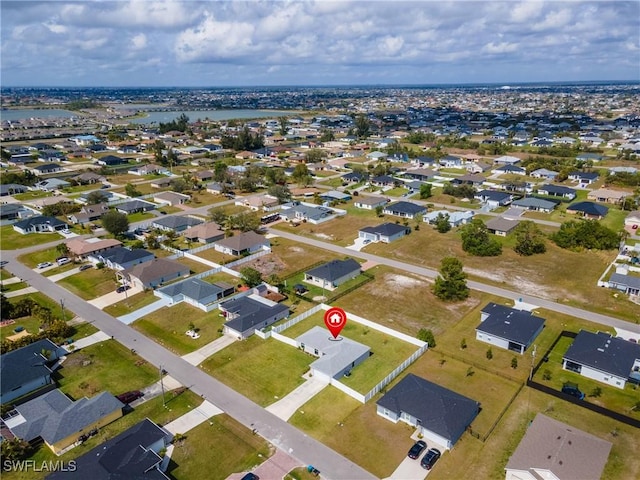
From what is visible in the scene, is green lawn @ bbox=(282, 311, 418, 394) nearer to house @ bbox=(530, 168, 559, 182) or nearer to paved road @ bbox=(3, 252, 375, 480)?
paved road @ bbox=(3, 252, 375, 480)

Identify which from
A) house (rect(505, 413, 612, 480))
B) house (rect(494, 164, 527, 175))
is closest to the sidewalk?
house (rect(505, 413, 612, 480))

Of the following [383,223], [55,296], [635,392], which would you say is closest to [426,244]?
[383,223]

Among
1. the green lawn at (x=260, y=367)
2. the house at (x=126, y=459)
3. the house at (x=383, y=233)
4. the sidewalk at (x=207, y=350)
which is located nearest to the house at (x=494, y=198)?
the house at (x=383, y=233)

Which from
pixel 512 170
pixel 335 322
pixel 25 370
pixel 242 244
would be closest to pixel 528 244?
pixel 335 322

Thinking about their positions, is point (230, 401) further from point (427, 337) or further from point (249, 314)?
point (427, 337)

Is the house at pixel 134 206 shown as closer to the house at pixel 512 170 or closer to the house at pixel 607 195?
the house at pixel 512 170

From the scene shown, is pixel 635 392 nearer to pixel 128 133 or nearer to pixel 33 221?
pixel 33 221
